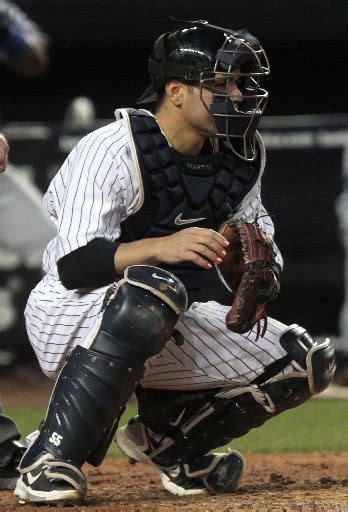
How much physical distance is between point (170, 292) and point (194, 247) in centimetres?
15

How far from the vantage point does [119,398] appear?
3125 millimetres

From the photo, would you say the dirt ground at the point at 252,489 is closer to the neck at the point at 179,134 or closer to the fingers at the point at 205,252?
the fingers at the point at 205,252

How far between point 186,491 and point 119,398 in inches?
26.3

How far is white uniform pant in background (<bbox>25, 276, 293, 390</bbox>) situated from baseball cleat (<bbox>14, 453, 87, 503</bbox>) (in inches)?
18.9

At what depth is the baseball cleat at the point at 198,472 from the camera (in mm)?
3652

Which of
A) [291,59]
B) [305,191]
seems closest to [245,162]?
[305,191]

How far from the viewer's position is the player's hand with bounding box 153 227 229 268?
3.16 m

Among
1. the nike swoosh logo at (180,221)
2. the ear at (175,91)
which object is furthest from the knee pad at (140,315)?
the ear at (175,91)

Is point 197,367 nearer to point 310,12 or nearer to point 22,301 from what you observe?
point 22,301

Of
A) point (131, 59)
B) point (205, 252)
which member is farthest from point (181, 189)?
point (131, 59)

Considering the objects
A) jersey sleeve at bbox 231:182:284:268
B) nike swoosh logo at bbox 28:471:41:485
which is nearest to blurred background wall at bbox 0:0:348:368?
jersey sleeve at bbox 231:182:284:268

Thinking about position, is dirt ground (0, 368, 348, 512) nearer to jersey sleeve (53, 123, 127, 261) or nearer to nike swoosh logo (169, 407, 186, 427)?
nike swoosh logo (169, 407, 186, 427)

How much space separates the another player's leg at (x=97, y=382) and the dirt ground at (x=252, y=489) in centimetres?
8

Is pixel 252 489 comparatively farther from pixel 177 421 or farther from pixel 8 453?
pixel 8 453
